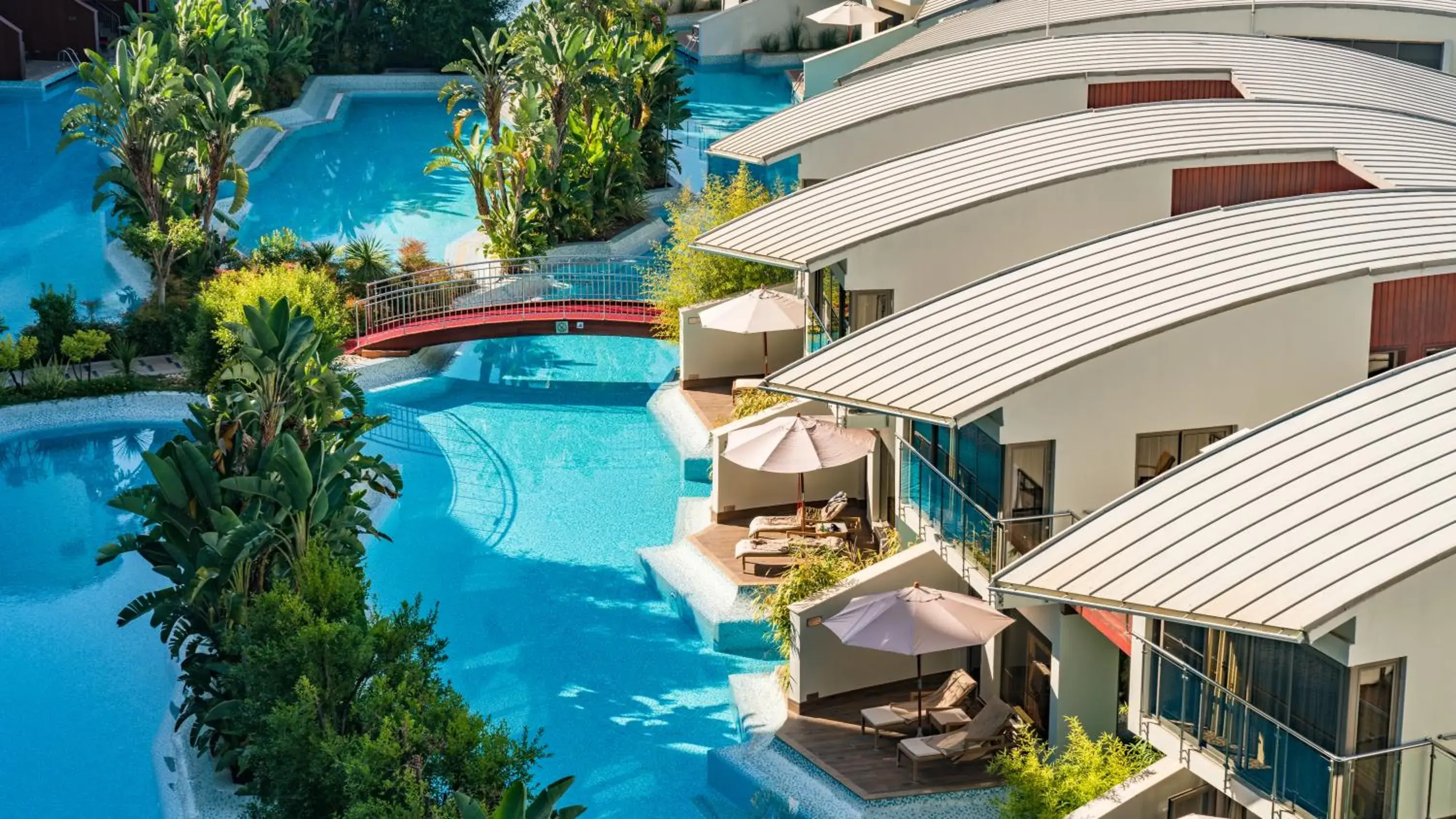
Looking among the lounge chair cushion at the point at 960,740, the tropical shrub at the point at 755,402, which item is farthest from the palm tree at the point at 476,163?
the lounge chair cushion at the point at 960,740

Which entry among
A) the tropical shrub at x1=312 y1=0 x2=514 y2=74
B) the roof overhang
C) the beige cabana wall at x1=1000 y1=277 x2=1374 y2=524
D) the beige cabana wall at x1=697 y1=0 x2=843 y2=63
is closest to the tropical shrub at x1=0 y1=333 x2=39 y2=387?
the beige cabana wall at x1=1000 y1=277 x2=1374 y2=524

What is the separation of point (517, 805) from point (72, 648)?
13526 mm

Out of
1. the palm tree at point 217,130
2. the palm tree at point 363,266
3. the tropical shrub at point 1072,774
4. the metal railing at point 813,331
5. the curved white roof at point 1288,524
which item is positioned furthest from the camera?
the palm tree at point 217,130

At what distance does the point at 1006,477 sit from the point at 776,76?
5183cm

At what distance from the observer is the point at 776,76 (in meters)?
72.6

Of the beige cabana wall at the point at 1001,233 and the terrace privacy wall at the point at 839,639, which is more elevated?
the beige cabana wall at the point at 1001,233

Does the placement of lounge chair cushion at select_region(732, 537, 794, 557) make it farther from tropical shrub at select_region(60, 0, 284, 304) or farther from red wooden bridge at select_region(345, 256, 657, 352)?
tropical shrub at select_region(60, 0, 284, 304)

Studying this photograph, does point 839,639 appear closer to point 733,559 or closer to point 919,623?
point 919,623

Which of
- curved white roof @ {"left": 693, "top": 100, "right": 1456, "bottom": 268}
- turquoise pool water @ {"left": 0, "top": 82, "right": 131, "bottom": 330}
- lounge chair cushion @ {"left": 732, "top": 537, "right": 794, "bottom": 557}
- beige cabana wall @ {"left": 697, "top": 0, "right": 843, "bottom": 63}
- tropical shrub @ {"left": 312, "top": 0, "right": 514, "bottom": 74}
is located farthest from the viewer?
beige cabana wall @ {"left": 697, "top": 0, "right": 843, "bottom": 63}

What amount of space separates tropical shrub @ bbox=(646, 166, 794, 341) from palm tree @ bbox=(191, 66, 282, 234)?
1168cm

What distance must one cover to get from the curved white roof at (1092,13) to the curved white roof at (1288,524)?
75.8 ft

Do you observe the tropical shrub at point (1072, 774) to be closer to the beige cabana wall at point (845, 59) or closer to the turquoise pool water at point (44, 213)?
the turquoise pool water at point (44, 213)

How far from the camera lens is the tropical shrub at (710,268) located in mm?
38875

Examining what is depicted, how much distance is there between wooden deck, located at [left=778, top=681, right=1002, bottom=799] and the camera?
23125 millimetres
